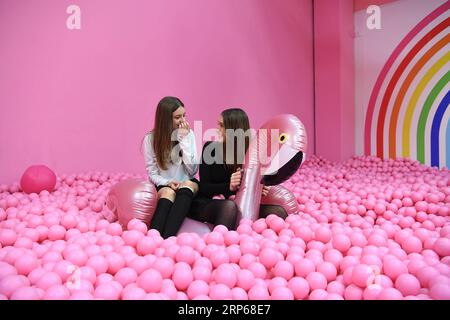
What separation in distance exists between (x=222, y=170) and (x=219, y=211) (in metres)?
0.28

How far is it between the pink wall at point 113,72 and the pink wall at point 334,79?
2.77 ft

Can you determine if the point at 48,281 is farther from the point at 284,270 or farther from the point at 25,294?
the point at 284,270

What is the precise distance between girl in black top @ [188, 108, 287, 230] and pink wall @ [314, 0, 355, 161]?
275cm

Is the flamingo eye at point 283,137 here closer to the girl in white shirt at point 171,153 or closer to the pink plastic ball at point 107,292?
the girl in white shirt at point 171,153

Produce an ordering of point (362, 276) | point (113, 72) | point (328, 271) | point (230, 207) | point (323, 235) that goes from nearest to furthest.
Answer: point (362, 276), point (328, 271), point (323, 235), point (230, 207), point (113, 72)

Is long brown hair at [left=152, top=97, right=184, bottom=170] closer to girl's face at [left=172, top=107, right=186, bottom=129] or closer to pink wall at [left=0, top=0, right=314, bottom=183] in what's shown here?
girl's face at [left=172, top=107, right=186, bottom=129]

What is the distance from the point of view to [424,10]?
391 centimetres

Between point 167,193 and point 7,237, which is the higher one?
point 167,193

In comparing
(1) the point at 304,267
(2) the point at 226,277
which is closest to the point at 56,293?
(2) the point at 226,277

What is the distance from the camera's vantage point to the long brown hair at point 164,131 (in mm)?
1772

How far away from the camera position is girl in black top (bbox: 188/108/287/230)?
65.6 inches

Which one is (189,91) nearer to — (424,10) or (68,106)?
(68,106)

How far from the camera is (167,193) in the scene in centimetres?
165
